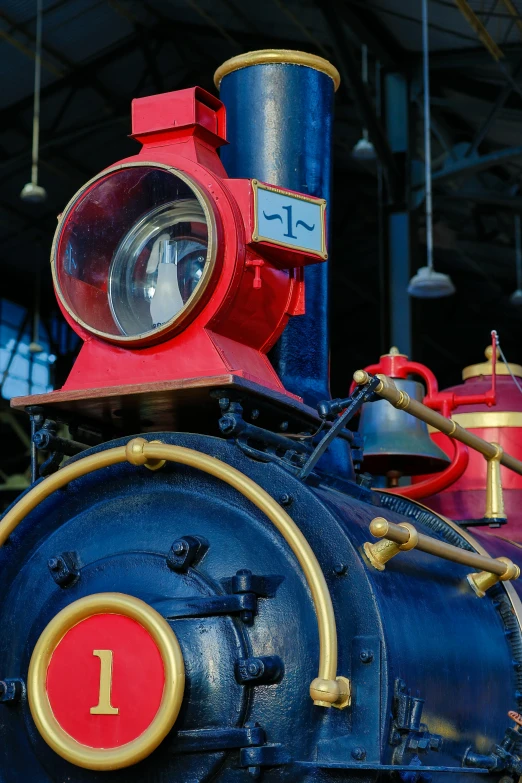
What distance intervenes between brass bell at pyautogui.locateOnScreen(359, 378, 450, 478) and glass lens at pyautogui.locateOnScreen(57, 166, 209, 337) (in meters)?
1.14

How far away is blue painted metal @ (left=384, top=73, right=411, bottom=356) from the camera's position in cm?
1145

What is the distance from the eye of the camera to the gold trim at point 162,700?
192 centimetres

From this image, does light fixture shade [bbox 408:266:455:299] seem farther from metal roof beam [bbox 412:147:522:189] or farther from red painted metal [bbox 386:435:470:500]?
red painted metal [bbox 386:435:470:500]

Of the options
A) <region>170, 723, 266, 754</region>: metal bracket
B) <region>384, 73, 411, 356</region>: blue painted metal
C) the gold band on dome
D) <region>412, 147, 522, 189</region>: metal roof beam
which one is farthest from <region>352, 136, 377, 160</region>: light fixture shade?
<region>170, 723, 266, 754</region>: metal bracket

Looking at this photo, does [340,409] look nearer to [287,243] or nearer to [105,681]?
[287,243]

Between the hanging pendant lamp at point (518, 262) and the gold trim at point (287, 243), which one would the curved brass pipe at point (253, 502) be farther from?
the hanging pendant lamp at point (518, 262)

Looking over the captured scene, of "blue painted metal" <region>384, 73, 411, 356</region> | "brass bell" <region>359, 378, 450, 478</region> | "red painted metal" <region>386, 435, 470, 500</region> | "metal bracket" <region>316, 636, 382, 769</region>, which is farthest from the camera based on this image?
"blue painted metal" <region>384, 73, 411, 356</region>

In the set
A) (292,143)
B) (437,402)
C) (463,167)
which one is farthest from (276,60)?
(463,167)

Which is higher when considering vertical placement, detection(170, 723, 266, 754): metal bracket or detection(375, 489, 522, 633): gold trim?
detection(375, 489, 522, 633): gold trim

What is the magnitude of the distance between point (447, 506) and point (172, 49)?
1139cm

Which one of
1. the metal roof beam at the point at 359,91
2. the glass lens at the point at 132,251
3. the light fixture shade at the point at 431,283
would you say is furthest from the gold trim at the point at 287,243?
the metal roof beam at the point at 359,91

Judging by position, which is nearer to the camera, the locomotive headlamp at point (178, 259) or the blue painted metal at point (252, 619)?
the blue painted metal at point (252, 619)

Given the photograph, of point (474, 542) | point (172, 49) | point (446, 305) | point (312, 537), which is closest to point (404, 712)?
point (312, 537)

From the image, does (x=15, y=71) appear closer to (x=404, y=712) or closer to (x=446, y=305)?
(x=446, y=305)
